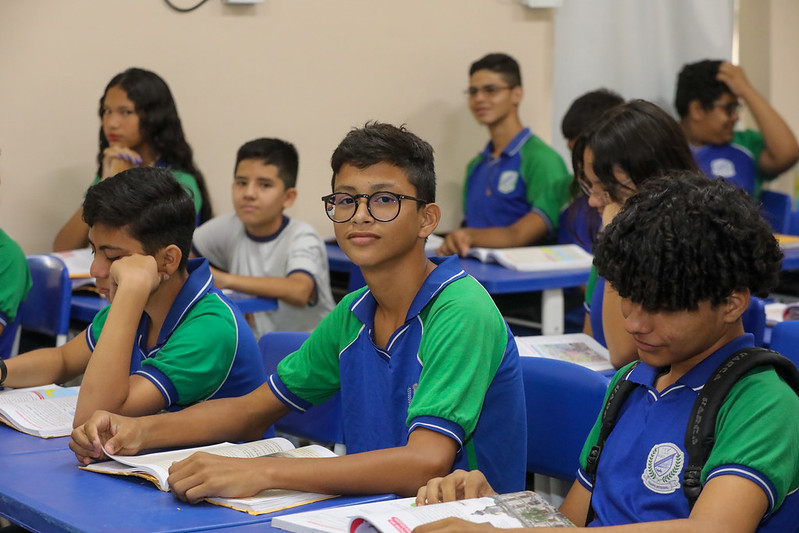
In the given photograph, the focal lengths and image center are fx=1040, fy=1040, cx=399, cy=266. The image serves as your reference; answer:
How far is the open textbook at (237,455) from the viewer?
1.45m

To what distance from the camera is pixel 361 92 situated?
4.71m

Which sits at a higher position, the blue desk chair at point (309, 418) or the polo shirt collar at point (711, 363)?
the polo shirt collar at point (711, 363)

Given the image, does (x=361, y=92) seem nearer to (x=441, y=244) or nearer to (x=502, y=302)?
(x=441, y=244)

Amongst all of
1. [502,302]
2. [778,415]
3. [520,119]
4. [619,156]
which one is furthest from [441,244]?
[778,415]

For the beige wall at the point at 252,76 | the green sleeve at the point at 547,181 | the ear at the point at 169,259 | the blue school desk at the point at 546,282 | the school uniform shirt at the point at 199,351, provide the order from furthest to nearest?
the green sleeve at the point at 547,181
the beige wall at the point at 252,76
the blue school desk at the point at 546,282
the ear at the point at 169,259
the school uniform shirt at the point at 199,351

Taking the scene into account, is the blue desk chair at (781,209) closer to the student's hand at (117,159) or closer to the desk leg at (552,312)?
the desk leg at (552,312)

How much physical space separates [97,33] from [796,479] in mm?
3489

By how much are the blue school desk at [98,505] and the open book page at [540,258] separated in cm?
218

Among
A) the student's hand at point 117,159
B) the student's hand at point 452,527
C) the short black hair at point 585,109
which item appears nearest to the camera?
the student's hand at point 452,527

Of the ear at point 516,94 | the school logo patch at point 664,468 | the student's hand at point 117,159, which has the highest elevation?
the ear at point 516,94

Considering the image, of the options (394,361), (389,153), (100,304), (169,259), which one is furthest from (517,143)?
(394,361)

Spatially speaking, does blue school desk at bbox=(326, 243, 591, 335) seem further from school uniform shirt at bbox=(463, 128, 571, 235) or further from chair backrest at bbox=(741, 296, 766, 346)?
chair backrest at bbox=(741, 296, 766, 346)

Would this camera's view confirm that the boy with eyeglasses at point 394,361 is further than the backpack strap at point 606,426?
Yes

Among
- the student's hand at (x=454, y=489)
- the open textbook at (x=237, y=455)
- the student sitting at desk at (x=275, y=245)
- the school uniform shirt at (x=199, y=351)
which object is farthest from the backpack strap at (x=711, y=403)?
the student sitting at desk at (x=275, y=245)
